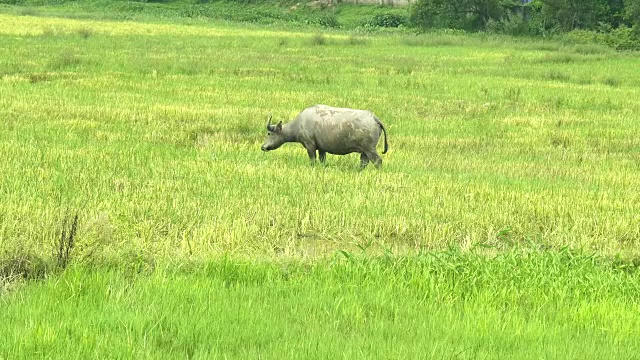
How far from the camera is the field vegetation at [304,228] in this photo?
13.3 feet

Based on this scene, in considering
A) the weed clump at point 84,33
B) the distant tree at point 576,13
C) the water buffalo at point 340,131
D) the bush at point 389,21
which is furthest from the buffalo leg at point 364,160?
the bush at point 389,21

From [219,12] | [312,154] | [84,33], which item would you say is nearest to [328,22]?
[219,12]

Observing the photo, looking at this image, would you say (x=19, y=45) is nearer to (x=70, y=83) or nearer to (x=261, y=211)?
(x=70, y=83)

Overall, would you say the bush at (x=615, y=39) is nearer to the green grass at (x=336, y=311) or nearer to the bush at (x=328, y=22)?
the bush at (x=328, y=22)

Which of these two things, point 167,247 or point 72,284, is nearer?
point 72,284

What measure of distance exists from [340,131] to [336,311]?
5969 mm

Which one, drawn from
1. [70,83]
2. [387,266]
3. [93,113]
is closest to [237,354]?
[387,266]

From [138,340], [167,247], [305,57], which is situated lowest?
[305,57]

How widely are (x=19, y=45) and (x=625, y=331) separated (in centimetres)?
2789

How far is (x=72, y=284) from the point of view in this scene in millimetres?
4617

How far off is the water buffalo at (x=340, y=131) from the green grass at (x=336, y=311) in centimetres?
449

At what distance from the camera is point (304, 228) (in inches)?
281

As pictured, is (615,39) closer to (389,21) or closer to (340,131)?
(389,21)

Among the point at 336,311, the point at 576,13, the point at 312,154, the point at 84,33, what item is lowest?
the point at 576,13
